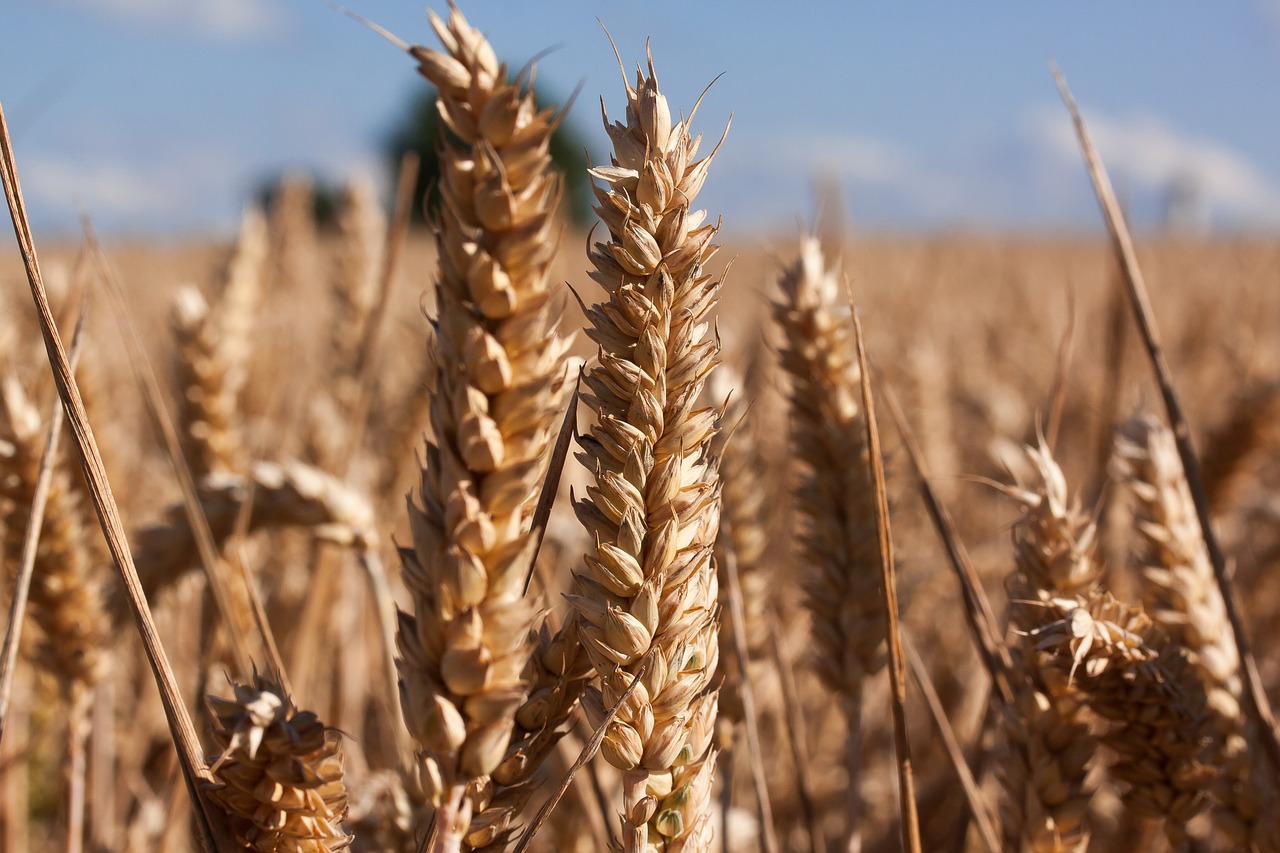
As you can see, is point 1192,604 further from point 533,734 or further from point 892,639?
point 533,734

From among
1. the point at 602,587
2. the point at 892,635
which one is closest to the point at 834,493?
the point at 892,635

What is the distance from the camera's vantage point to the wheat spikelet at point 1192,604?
975mm

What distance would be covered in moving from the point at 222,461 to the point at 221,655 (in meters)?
0.38

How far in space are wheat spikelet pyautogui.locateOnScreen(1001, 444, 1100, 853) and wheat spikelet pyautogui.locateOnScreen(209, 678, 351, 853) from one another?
2.00 feet

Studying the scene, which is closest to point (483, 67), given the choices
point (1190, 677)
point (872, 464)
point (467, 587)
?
point (467, 587)

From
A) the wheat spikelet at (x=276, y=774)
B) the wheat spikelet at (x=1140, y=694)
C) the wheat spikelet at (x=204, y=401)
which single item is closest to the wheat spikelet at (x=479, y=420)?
the wheat spikelet at (x=276, y=774)

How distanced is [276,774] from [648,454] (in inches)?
11.9

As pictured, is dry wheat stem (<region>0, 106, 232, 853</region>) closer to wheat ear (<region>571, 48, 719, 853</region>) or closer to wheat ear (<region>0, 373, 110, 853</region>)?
wheat ear (<region>571, 48, 719, 853</region>)

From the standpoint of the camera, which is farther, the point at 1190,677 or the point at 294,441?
the point at 294,441

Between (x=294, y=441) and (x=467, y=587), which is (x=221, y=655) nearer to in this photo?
(x=294, y=441)

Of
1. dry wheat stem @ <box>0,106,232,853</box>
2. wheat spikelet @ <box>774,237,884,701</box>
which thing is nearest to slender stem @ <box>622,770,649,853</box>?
dry wheat stem @ <box>0,106,232,853</box>

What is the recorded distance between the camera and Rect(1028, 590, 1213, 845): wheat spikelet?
782 mm

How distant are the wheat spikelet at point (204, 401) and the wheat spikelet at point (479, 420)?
4.85 feet

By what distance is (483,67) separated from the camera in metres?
0.49
